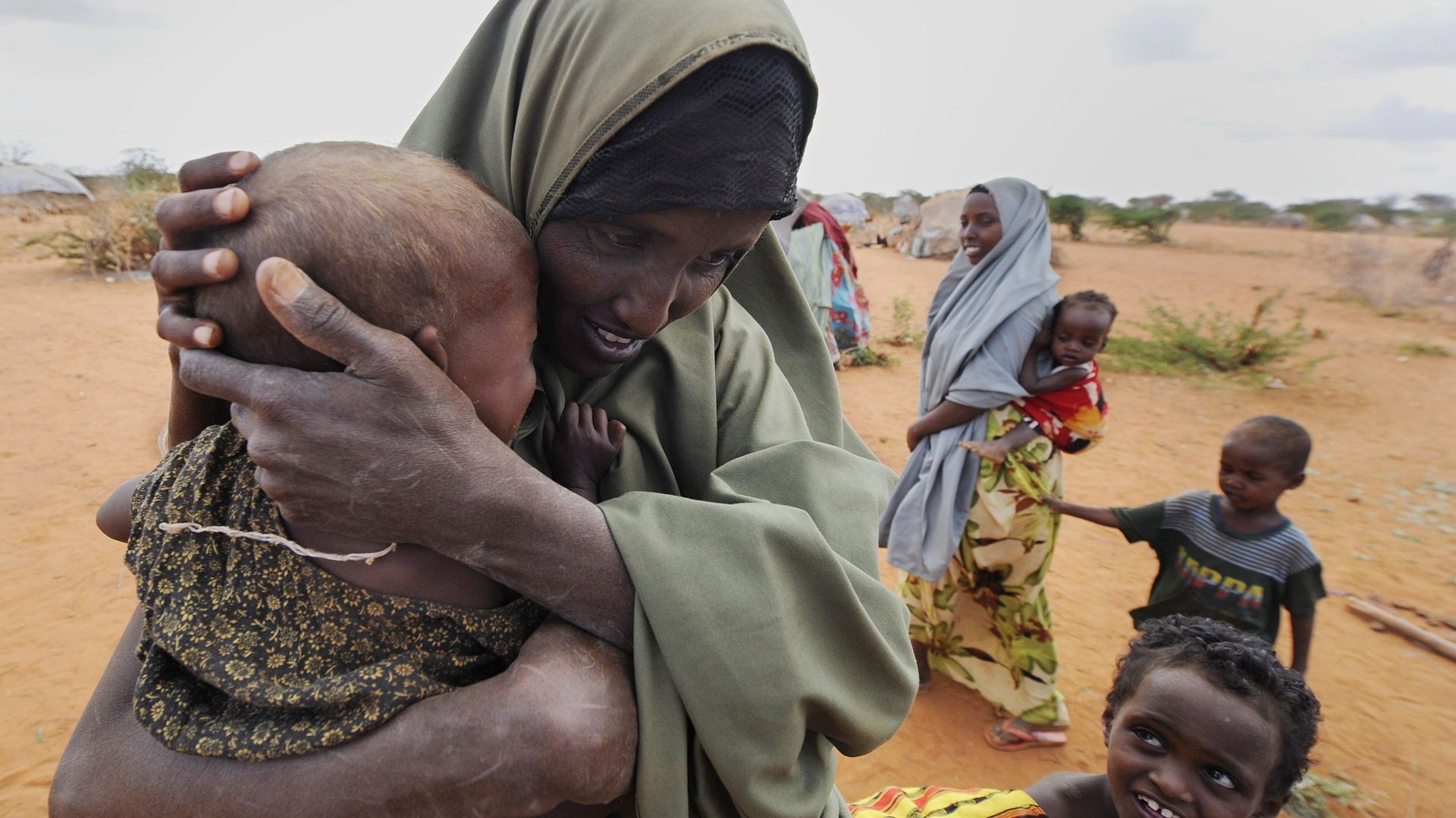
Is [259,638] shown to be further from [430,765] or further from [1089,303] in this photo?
[1089,303]

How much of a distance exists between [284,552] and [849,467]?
2.70ft

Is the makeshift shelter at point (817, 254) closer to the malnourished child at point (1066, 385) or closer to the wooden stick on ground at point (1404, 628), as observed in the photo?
the malnourished child at point (1066, 385)

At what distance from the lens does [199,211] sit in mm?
927

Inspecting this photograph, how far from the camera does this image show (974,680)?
4.50 metres

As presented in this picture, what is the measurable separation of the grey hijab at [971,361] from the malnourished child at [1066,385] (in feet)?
0.27

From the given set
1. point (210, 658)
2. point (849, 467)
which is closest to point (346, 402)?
point (210, 658)

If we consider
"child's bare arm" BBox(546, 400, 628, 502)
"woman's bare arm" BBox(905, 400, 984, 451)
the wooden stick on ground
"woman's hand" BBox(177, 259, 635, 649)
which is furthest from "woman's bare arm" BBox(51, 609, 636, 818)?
the wooden stick on ground

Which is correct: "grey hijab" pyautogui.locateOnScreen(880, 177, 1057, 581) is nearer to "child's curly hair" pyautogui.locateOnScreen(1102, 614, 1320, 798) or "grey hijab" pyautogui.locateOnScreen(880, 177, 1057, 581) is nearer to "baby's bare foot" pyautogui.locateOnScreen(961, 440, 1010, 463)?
"baby's bare foot" pyautogui.locateOnScreen(961, 440, 1010, 463)

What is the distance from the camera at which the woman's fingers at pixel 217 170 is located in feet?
3.22

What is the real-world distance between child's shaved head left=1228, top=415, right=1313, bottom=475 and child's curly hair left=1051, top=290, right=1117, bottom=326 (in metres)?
0.77

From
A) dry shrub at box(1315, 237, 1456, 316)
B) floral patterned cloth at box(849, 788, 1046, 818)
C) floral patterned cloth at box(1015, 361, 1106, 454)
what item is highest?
floral patterned cloth at box(1015, 361, 1106, 454)

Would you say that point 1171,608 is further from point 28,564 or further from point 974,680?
point 28,564

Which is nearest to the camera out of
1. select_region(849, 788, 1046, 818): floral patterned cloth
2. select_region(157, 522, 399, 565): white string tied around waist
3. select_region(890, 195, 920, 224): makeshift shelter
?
select_region(157, 522, 399, 565): white string tied around waist

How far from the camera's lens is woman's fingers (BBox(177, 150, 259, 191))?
0.98m
